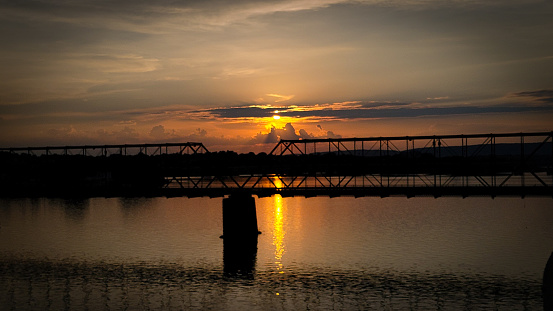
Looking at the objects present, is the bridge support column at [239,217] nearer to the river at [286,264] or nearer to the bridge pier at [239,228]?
the bridge pier at [239,228]

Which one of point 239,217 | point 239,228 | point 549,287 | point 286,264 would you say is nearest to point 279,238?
point 239,228

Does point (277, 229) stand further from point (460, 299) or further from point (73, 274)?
point (460, 299)

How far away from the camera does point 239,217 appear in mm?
97625

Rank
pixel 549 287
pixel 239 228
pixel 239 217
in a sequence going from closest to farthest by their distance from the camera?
1. pixel 549 287
2. pixel 239 217
3. pixel 239 228

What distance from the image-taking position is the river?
6147 centimetres

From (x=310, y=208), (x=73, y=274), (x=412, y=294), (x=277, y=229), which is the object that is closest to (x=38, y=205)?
(x=310, y=208)

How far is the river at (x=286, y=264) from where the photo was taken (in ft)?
202

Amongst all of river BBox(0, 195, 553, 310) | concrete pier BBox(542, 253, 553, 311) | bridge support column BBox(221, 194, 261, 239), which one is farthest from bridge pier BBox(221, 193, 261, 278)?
concrete pier BBox(542, 253, 553, 311)

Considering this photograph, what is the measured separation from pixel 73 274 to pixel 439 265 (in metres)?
45.5

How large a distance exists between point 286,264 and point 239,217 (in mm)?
16412

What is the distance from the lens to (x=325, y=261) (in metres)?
85.0

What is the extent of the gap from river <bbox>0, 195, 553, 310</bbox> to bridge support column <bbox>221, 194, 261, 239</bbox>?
341cm

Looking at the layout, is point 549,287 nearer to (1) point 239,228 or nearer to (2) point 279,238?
(1) point 239,228

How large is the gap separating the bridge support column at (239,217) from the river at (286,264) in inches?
134
